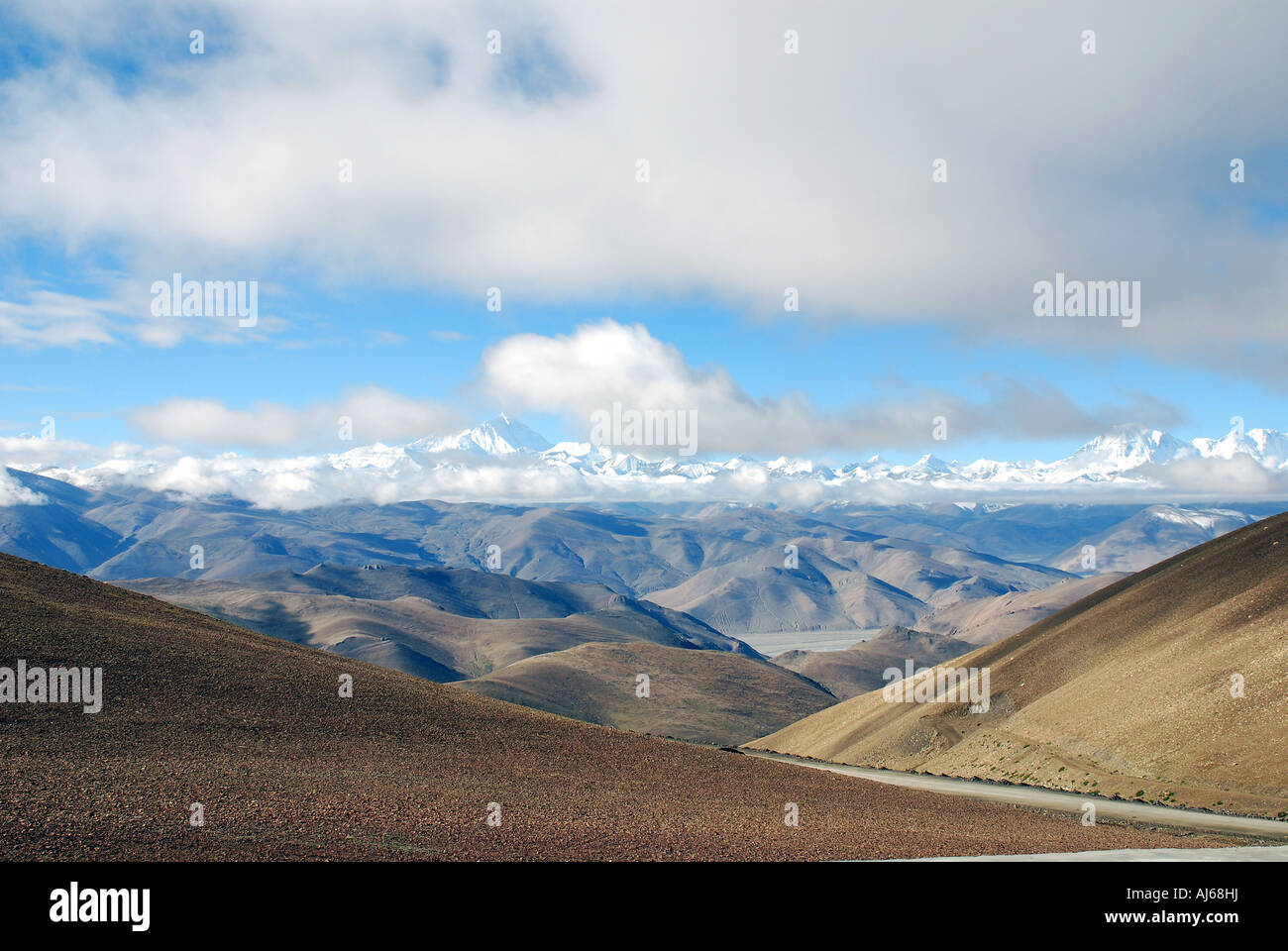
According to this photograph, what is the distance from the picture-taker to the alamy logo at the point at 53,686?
113 feet

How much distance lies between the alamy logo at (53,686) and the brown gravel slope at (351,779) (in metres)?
0.66

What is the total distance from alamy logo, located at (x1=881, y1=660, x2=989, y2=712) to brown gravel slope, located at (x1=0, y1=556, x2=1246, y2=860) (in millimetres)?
35236

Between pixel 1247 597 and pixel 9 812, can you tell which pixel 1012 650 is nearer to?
pixel 1247 597

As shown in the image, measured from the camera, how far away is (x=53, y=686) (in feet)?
118

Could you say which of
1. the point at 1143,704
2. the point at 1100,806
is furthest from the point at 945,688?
the point at 1100,806

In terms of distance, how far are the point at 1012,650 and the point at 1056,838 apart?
60752 mm

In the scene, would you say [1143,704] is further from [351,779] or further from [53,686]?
[53,686]

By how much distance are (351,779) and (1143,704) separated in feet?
168

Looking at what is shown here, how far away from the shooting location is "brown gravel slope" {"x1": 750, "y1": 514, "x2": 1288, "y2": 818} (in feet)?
152
